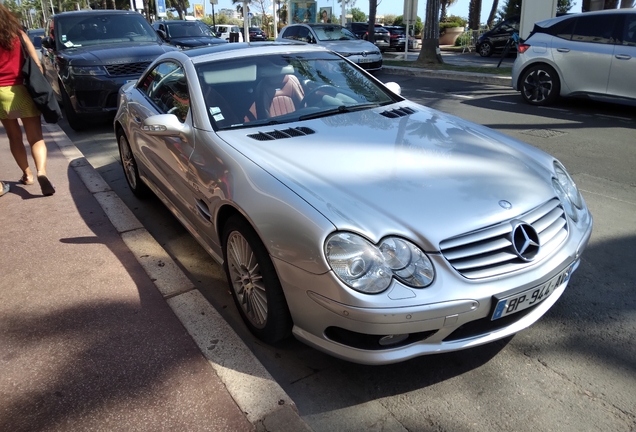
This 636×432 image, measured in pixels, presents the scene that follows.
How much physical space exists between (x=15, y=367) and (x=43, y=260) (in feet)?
4.51

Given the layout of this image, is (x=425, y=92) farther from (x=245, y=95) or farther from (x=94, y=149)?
(x=245, y=95)

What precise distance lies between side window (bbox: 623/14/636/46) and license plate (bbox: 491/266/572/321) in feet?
23.8

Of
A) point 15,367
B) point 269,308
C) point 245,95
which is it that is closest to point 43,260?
point 15,367

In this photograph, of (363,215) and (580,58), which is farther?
(580,58)

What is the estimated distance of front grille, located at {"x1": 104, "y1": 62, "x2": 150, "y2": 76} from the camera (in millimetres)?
7930

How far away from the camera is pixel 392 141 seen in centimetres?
313

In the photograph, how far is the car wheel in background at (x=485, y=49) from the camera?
74.8 feet

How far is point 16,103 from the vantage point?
5.00m

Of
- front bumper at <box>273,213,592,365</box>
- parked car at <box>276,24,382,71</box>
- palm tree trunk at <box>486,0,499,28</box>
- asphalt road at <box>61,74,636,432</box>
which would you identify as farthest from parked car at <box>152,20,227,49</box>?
palm tree trunk at <box>486,0,499,28</box>

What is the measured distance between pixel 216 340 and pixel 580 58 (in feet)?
27.0

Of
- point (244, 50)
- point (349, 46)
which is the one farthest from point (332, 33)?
point (244, 50)

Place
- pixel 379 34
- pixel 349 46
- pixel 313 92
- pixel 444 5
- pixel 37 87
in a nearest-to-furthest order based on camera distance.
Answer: pixel 313 92 < pixel 37 87 < pixel 349 46 < pixel 379 34 < pixel 444 5

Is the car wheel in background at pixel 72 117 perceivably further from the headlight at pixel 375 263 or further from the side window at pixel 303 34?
the side window at pixel 303 34

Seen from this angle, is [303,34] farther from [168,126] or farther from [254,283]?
[254,283]
